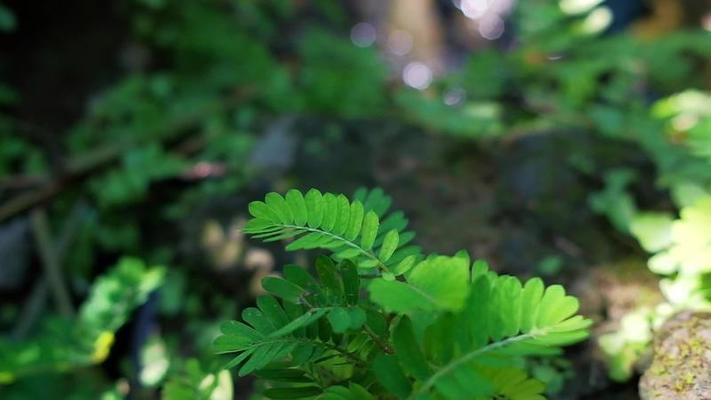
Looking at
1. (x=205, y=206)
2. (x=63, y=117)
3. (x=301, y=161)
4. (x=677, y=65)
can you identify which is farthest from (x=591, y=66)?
(x=63, y=117)

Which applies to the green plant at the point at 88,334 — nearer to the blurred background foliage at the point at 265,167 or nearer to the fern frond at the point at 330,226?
the blurred background foliage at the point at 265,167

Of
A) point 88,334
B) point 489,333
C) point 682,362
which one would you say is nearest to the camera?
point 489,333

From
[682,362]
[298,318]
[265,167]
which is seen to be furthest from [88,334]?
[682,362]

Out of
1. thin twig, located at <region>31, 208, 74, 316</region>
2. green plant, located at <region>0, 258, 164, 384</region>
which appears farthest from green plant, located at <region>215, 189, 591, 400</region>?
thin twig, located at <region>31, 208, 74, 316</region>

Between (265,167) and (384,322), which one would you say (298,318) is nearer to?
(384,322)

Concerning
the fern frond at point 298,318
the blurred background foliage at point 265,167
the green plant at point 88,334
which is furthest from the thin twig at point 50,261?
the fern frond at point 298,318

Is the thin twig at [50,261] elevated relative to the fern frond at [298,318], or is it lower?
lower

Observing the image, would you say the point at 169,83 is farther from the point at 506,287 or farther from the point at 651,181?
the point at 506,287
